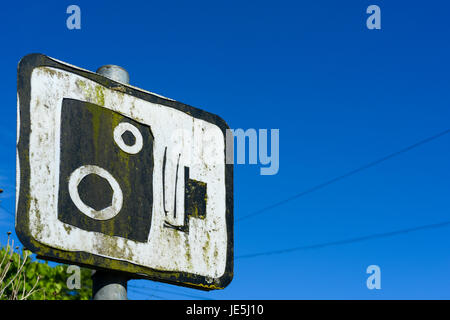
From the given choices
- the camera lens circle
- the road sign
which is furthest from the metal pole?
the camera lens circle

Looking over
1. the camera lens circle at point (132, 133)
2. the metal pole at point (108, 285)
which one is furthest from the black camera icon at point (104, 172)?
the metal pole at point (108, 285)

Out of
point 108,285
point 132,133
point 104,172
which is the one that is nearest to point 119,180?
point 104,172

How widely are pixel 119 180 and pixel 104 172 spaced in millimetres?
71

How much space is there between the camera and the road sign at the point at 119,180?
2148 millimetres

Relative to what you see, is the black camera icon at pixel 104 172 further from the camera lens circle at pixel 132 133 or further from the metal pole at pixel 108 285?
the metal pole at pixel 108 285

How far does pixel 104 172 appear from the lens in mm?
2336

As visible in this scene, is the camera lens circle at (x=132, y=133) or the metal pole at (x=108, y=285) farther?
the camera lens circle at (x=132, y=133)

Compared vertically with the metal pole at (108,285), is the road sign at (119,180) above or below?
above

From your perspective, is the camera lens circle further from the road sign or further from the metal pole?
the metal pole

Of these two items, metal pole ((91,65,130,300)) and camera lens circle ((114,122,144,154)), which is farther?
camera lens circle ((114,122,144,154))

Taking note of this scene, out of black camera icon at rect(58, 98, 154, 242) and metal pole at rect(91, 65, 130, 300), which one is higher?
black camera icon at rect(58, 98, 154, 242)

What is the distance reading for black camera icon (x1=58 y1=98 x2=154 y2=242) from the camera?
222 centimetres

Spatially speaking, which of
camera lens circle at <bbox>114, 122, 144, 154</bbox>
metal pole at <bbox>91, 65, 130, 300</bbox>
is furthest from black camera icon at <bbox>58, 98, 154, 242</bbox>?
metal pole at <bbox>91, 65, 130, 300</bbox>

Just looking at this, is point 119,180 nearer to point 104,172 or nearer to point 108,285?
point 104,172
